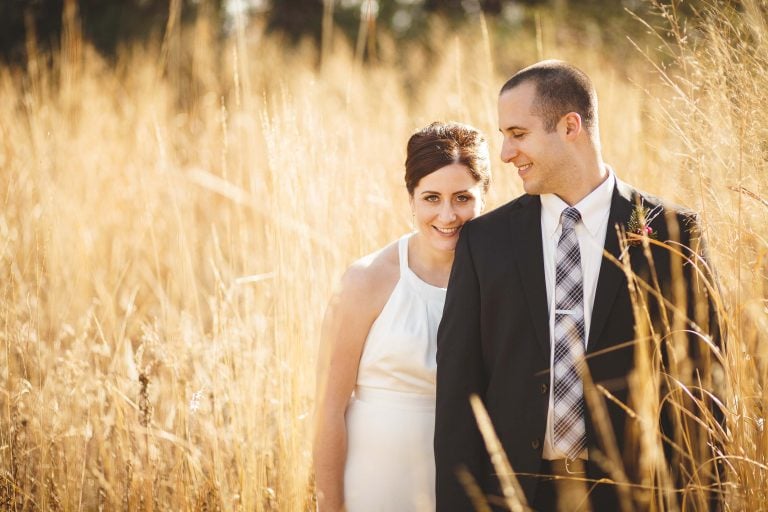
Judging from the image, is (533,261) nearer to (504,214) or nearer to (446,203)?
(504,214)

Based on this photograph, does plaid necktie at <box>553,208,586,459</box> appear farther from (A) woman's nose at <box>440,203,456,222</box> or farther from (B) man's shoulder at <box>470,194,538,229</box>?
(A) woman's nose at <box>440,203,456,222</box>

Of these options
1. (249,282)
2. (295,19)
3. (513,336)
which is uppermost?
(295,19)

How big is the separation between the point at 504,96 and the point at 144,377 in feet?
5.58

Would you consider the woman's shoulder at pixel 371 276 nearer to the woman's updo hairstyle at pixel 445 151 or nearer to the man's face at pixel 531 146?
the woman's updo hairstyle at pixel 445 151

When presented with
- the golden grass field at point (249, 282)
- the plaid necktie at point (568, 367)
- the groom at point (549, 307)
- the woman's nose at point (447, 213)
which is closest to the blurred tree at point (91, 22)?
the golden grass field at point (249, 282)

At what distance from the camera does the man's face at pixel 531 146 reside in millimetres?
2227

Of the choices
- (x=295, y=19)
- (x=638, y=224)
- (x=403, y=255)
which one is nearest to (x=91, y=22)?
(x=295, y=19)

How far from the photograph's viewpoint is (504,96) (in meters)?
2.32

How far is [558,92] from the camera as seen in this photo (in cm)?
227

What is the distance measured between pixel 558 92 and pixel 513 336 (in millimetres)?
834

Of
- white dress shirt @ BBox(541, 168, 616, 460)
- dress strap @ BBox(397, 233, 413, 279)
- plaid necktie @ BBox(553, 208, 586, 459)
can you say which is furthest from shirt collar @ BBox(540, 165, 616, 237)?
dress strap @ BBox(397, 233, 413, 279)

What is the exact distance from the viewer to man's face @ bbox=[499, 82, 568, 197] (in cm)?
223

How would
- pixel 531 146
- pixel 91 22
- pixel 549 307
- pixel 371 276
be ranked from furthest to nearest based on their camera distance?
1. pixel 91 22
2. pixel 371 276
3. pixel 531 146
4. pixel 549 307

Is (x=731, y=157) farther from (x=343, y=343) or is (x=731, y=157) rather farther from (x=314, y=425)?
(x=314, y=425)
